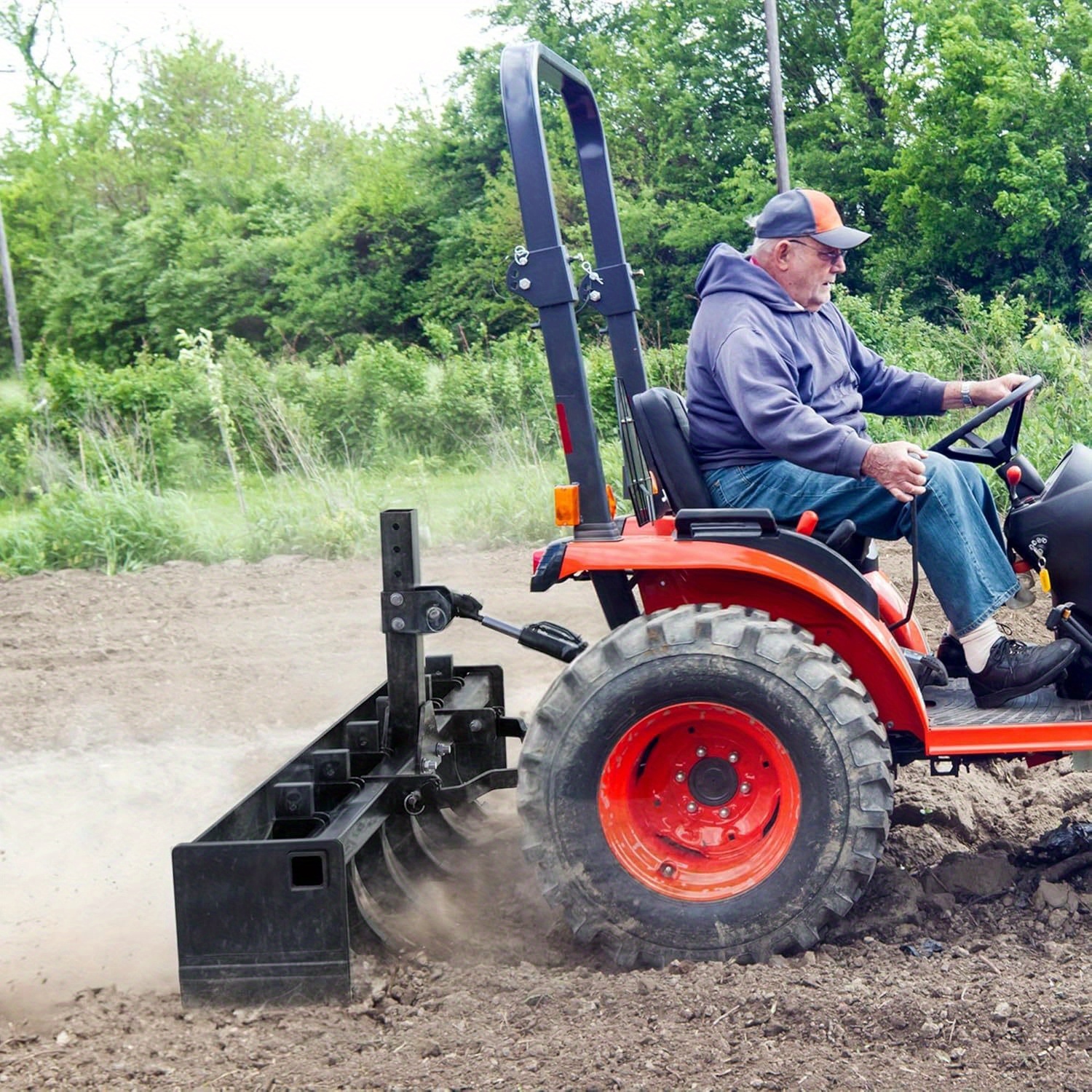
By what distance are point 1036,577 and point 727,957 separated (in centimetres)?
138

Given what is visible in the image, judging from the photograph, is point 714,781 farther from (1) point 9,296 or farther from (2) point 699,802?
(1) point 9,296

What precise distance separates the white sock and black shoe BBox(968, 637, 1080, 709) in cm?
1

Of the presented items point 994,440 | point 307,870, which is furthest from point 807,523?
point 307,870

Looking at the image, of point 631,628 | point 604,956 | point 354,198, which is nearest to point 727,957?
point 604,956

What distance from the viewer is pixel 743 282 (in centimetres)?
351

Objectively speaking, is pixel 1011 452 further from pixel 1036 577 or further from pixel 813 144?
pixel 813 144

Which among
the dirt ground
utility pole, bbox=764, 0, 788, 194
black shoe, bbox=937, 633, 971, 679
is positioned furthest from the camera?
utility pole, bbox=764, 0, 788, 194

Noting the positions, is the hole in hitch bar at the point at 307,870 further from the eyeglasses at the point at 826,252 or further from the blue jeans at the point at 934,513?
the eyeglasses at the point at 826,252

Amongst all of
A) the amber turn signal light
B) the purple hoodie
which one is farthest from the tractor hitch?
the purple hoodie

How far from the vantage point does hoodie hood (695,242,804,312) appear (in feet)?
11.5

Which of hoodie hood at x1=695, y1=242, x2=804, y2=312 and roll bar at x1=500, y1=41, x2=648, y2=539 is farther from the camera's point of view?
hoodie hood at x1=695, y1=242, x2=804, y2=312

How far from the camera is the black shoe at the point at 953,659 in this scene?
3.72 meters

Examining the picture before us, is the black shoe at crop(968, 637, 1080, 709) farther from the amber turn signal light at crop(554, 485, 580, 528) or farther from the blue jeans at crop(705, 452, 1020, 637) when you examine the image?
the amber turn signal light at crop(554, 485, 580, 528)

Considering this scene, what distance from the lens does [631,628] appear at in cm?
321
